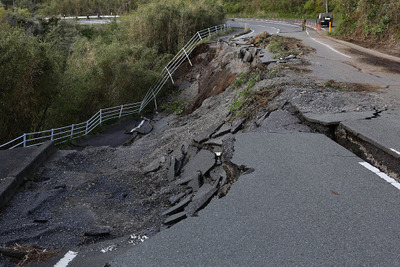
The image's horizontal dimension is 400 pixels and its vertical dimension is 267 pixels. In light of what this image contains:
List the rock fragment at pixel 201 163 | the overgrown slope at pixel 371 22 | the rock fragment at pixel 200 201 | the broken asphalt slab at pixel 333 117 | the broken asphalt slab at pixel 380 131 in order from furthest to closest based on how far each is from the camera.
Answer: the overgrown slope at pixel 371 22
the broken asphalt slab at pixel 333 117
the rock fragment at pixel 201 163
the broken asphalt slab at pixel 380 131
the rock fragment at pixel 200 201

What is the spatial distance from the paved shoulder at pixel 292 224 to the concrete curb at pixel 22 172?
199 inches

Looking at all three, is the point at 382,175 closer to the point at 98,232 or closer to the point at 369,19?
→ the point at 98,232

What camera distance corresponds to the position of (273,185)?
5.58 m

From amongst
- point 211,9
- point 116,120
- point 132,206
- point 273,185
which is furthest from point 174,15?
point 273,185

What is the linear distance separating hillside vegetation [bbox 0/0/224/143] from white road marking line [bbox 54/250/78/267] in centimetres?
885

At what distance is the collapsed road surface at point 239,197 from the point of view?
4227 millimetres

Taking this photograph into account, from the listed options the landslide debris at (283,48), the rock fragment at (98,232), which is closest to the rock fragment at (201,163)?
the rock fragment at (98,232)

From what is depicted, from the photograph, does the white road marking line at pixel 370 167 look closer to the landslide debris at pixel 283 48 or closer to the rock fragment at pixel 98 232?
the rock fragment at pixel 98 232

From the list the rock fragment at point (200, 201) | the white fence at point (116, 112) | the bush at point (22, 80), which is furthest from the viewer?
the white fence at point (116, 112)

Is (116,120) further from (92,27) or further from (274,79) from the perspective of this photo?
(92,27)

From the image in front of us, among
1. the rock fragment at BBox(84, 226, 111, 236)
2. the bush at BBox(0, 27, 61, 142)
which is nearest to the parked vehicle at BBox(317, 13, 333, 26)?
the bush at BBox(0, 27, 61, 142)

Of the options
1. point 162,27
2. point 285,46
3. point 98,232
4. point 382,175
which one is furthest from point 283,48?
point 98,232

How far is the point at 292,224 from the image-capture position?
4543 millimetres

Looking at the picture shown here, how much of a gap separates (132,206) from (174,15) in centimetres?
2410
